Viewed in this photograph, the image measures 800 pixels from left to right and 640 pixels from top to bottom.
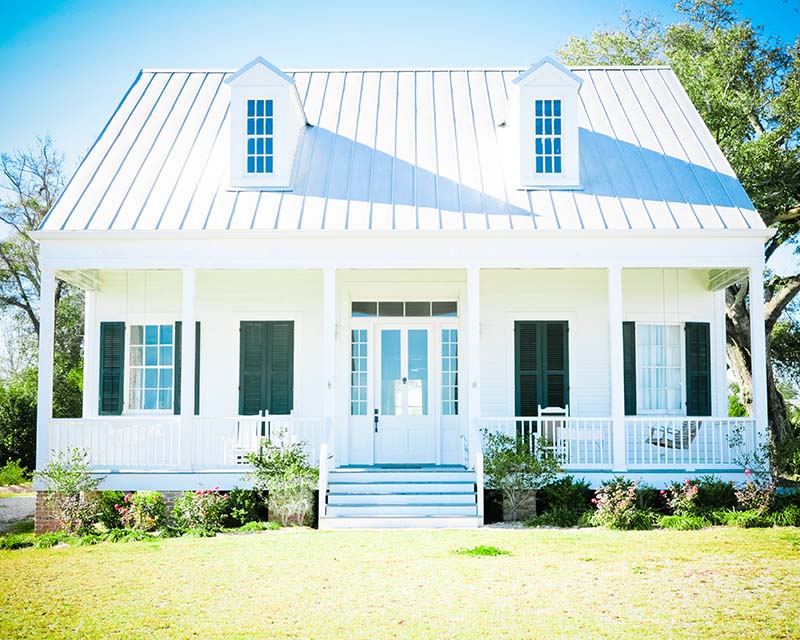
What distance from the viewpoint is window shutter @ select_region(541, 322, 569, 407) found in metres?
16.1

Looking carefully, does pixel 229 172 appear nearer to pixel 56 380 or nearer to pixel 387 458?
pixel 387 458

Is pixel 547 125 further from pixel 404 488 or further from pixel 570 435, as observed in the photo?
pixel 404 488

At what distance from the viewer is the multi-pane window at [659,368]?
53.3 ft

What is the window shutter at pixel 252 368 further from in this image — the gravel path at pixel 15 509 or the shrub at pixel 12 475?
the shrub at pixel 12 475

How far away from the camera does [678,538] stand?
11.7m

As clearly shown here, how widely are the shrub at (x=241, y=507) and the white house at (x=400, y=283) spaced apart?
0.91 meters

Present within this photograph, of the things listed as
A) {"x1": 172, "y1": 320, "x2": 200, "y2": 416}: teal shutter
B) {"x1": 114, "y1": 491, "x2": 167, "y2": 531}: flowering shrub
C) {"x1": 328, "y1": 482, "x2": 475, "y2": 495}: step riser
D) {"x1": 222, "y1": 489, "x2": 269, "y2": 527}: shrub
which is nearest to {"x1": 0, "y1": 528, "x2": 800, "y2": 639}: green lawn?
{"x1": 114, "y1": 491, "x2": 167, "y2": 531}: flowering shrub

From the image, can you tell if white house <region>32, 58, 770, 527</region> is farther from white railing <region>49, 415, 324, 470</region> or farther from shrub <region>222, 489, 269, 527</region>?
shrub <region>222, 489, 269, 527</region>

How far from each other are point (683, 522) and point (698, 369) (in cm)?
432

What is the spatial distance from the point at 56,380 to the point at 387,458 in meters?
13.4

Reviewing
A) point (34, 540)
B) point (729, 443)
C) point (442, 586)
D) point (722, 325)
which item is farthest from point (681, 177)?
point (34, 540)

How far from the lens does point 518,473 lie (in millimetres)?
13555

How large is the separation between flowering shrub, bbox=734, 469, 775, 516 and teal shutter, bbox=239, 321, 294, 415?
7.59m

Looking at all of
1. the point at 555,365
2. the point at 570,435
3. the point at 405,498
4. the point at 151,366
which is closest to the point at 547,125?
the point at 555,365
